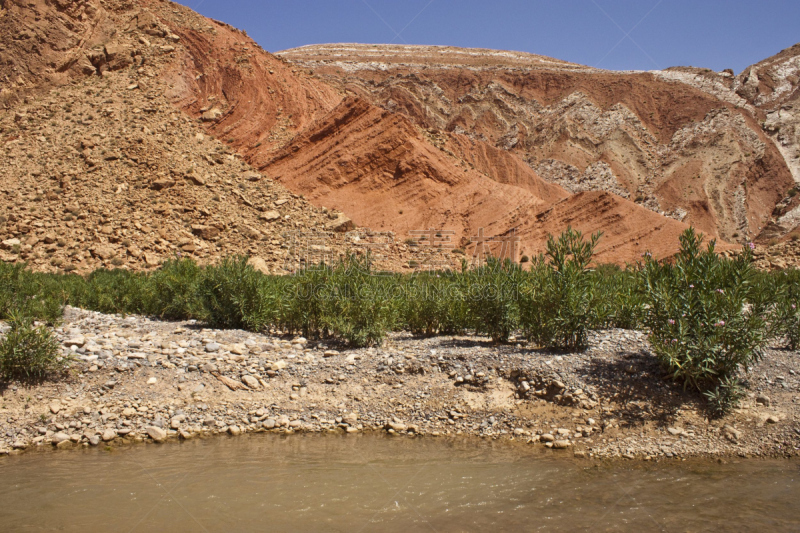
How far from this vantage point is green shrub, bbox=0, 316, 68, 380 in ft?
23.8

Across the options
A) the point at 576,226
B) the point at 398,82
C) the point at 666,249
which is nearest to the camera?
the point at 666,249

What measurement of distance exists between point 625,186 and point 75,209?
36.5 m

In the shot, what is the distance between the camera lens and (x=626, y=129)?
4566cm

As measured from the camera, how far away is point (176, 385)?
305 inches

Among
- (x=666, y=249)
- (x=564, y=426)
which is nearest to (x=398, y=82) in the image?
(x=666, y=249)

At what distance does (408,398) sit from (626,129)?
44.3 meters

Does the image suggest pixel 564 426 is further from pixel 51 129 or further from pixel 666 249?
pixel 51 129

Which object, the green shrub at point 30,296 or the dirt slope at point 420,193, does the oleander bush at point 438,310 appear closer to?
the green shrub at point 30,296

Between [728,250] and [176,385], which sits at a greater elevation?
[728,250]

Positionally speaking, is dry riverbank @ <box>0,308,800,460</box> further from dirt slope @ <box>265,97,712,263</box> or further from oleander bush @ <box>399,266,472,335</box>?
dirt slope @ <box>265,97,712,263</box>

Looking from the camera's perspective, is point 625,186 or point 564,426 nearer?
point 564,426

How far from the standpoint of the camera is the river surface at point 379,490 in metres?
5.05

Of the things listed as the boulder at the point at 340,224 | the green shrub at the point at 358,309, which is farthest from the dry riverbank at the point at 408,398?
the boulder at the point at 340,224

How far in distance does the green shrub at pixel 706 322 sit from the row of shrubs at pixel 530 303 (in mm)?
15
